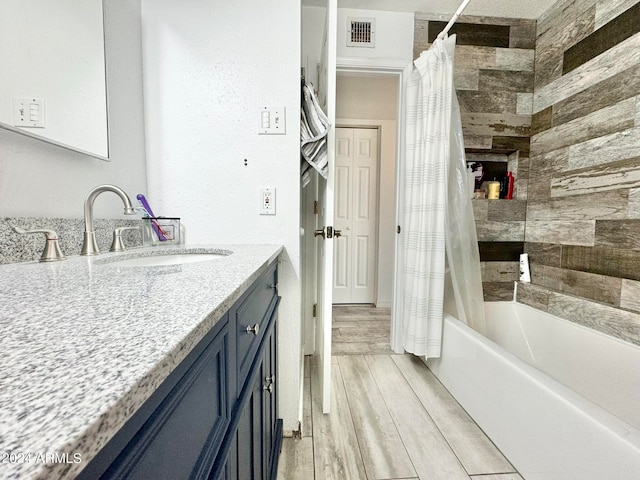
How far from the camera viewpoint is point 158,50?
1194mm

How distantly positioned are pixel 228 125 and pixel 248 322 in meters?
0.92

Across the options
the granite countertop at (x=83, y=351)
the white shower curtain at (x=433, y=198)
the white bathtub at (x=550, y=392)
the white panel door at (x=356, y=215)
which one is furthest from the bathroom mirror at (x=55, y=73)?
the white panel door at (x=356, y=215)

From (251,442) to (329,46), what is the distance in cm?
139

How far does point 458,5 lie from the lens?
5.99 feet

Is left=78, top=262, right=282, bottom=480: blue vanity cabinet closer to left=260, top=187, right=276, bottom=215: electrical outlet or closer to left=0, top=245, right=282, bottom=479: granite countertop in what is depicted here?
left=0, top=245, right=282, bottom=479: granite countertop

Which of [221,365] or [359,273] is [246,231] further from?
[359,273]

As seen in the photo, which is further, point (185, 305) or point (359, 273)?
point (359, 273)

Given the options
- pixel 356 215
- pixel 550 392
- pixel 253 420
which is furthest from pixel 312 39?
pixel 550 392

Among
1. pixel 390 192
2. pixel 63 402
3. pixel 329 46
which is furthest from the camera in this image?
pixel 390 192

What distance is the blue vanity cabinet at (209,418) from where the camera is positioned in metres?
0.25

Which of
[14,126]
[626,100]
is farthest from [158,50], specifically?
[626,100]

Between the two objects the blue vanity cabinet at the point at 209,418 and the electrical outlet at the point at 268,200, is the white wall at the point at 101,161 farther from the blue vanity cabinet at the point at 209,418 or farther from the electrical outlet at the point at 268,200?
the blue vanity cabinet at the point at 209,418

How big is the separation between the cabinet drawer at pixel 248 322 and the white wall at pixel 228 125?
434 mm

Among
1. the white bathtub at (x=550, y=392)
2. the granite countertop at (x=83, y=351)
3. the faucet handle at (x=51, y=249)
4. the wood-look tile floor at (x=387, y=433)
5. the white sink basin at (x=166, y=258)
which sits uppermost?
the faucet handle at (x=51, y=249)
